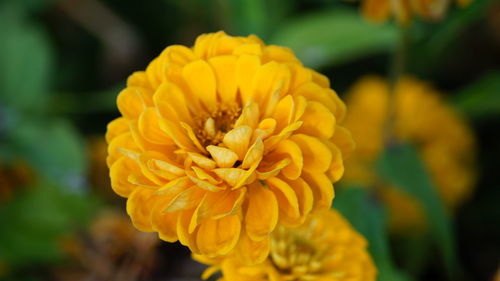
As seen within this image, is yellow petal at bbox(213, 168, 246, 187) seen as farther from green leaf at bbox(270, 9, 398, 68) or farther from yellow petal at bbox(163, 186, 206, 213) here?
green leaf at bbox(270, 9, 398, 68)

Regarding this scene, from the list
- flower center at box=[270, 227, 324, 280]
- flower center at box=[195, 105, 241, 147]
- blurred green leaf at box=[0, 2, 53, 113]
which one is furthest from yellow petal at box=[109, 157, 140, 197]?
blurred green leaf at box=[0, 2, 53, 113]

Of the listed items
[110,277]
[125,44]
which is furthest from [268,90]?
[125,44]

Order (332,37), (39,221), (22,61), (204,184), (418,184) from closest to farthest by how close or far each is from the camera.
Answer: (204,184) → (418,184) → (39,221) → (332,37) → (22,61)

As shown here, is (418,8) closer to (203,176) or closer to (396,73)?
(396,73)

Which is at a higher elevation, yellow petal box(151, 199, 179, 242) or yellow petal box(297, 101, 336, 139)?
yellow petal box(297, 101, 336, 139)

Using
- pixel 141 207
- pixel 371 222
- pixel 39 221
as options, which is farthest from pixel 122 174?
pixel 39 221

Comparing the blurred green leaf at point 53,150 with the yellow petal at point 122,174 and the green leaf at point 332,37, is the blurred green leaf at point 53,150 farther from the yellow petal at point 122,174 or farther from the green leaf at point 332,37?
the yellow petal at point 122,174
